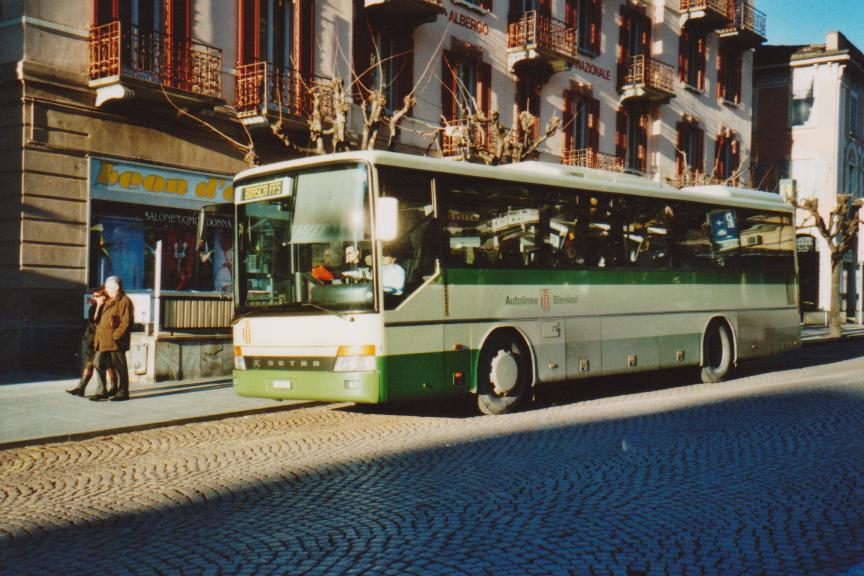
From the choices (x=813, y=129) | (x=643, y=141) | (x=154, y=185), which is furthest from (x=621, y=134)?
(x=154, y=185)

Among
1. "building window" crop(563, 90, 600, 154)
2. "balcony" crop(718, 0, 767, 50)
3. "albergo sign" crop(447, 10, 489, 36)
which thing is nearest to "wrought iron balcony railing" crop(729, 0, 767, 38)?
"balcony" crop(718, 0, 767, 50)

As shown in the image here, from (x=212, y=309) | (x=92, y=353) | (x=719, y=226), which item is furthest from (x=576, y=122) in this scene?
(x=92, y=353)

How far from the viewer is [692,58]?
3634 centimetres

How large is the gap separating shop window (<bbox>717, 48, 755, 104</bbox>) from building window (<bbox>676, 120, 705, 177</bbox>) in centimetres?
294

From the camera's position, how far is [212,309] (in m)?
16.3

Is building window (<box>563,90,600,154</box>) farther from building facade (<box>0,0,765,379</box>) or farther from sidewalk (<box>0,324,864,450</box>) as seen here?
sidewalk (<box>0,324,864,450</box>)

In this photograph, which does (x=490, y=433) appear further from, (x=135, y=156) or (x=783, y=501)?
(x=135, y=156)

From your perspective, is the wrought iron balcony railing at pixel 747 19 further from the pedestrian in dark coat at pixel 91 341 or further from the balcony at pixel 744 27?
the pedestrian in dark coat at pixel 91 341

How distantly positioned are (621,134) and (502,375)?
72.8 ft

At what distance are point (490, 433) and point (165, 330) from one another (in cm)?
766

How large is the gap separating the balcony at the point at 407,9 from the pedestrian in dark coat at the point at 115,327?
39.3 feet

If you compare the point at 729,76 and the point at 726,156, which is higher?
the point at 729,76

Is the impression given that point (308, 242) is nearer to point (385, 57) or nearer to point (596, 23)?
point (385, 57)

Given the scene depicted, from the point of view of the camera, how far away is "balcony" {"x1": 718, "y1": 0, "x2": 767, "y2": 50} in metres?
37.5
